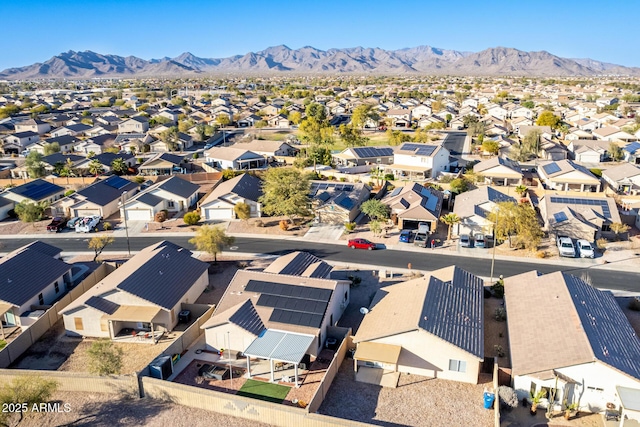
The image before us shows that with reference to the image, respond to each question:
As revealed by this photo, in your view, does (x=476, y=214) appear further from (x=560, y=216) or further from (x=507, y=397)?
(x=507, y=397)

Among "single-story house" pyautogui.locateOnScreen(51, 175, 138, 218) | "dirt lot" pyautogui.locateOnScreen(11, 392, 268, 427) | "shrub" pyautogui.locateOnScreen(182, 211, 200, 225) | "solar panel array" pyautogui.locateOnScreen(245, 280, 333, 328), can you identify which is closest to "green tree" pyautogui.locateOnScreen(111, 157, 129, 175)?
"single-story house" pyautogui.locateOnScreen(51, 175, 138, 218)

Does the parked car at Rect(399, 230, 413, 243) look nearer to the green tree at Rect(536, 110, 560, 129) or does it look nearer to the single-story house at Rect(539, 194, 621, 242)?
the single-story house at Rect(539, 194, 621, 242)

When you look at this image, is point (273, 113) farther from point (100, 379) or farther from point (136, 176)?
point (100, 379)

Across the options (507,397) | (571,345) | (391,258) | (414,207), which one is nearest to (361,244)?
(391,258)

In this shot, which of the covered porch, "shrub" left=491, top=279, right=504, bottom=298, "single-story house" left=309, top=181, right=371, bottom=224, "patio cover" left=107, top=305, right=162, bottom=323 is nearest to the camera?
"patio cover" left=107, top=305, right=162, bottom=323

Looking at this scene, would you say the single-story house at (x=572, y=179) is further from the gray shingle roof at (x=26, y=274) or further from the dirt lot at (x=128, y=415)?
the gray shingle roof at (x=26, y=274)

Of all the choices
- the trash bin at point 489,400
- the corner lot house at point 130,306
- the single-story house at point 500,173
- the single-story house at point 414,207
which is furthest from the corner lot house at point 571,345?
the single-story house at point 500,173
